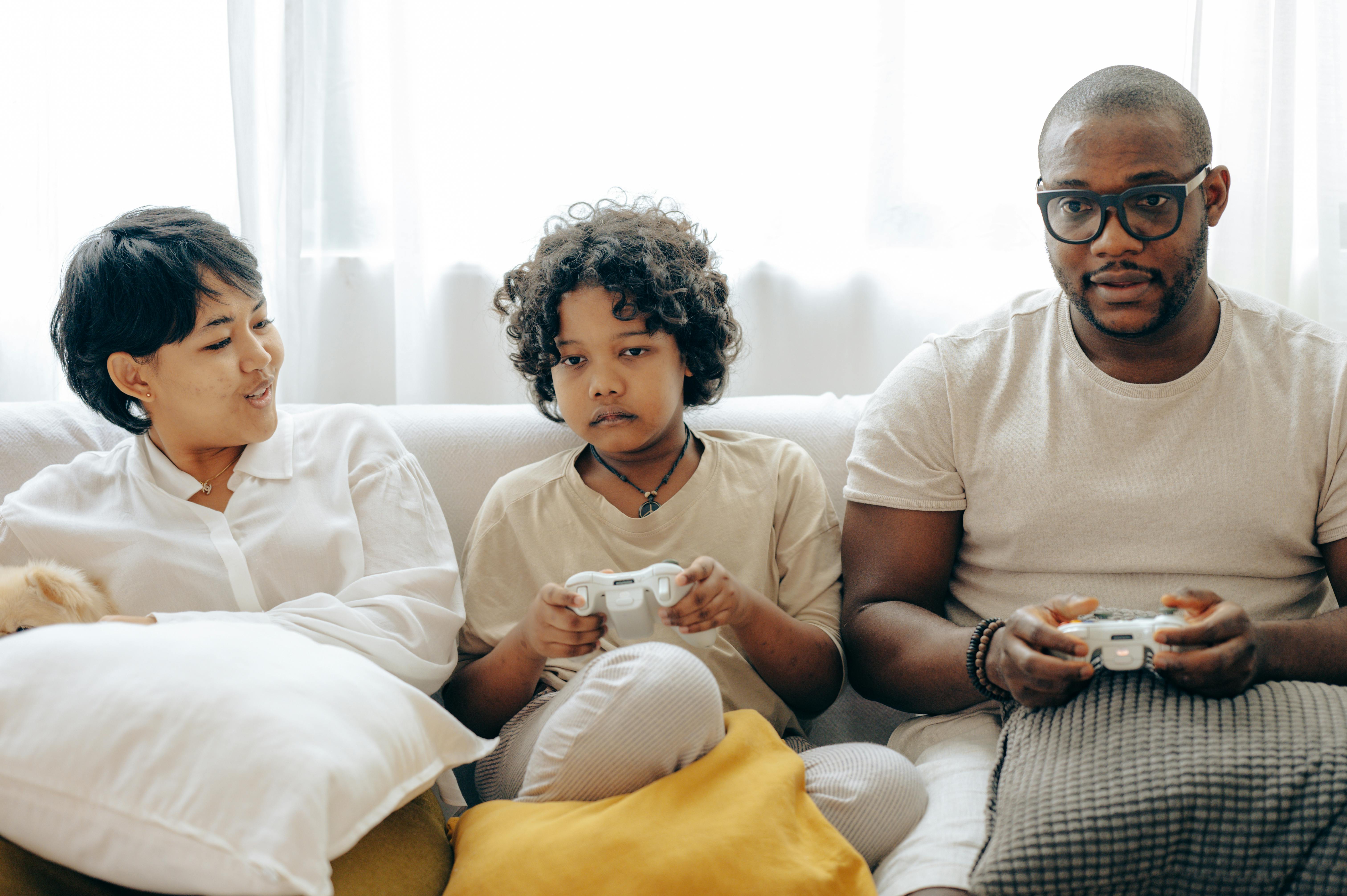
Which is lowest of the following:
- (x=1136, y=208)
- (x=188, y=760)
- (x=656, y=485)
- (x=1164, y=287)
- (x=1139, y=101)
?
(x=188, y=760)

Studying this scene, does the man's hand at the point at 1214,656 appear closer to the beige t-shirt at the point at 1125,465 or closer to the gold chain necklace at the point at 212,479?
the beige t-shirt at the point at 1125,465

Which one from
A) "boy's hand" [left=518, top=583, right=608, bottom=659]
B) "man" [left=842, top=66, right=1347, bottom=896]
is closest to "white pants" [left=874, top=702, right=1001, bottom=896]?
"man" [left=842, top=66, right=1347, bottom=896]

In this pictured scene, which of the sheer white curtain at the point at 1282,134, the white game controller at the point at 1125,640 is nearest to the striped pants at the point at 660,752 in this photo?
the white game controller at the point at 1125,640

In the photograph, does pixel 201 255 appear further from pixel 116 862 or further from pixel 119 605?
pixel 116 862

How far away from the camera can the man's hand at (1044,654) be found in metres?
1.13

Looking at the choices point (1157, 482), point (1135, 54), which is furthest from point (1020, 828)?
point (1135, 54)

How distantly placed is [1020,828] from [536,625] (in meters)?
0.64

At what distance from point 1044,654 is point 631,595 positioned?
0.50 meters

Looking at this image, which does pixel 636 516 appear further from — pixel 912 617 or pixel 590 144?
pixel 590 144

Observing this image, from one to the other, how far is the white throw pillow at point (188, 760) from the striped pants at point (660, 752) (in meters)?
0.19

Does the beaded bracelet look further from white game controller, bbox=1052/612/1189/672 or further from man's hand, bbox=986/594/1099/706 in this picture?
white game controller, bbox=1052/612/1189/672

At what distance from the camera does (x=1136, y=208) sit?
140 centimetres

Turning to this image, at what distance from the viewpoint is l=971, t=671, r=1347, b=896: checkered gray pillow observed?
3.22 ft

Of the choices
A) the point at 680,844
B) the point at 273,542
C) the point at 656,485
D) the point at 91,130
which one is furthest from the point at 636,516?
the point at 91,130
